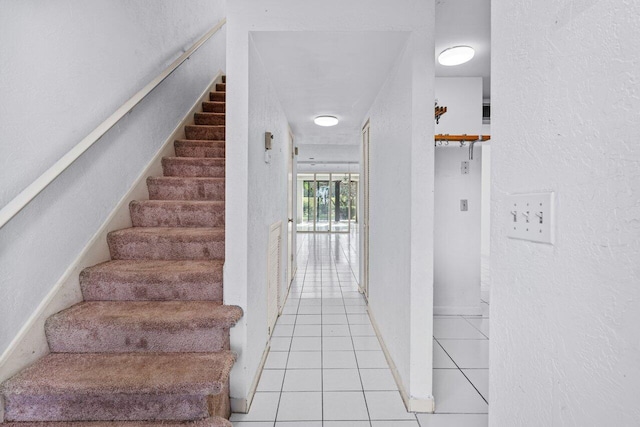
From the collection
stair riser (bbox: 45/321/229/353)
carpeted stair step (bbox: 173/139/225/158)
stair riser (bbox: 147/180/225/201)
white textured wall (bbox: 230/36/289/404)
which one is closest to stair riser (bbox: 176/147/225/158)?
carpeted stair step (bbox: 173/139/225/158)

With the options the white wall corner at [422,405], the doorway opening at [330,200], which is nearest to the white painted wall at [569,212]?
the white wall corner at [422,405]

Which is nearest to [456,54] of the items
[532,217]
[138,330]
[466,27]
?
[466,27]

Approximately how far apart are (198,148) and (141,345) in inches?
82.7

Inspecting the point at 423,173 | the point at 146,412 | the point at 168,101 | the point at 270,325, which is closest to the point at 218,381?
the point at 146,412

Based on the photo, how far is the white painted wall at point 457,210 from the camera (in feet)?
11.2

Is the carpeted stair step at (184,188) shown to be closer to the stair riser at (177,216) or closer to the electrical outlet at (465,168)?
the stair riser at (177,216)

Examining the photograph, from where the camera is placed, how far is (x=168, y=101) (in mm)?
3191

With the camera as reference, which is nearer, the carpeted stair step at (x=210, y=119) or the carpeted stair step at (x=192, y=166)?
the carpeted stair step at (x=192, y=166)

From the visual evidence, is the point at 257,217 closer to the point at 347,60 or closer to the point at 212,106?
the point at 347,60

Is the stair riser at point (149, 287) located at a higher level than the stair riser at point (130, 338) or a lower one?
higher

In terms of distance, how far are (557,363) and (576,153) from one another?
0.43m

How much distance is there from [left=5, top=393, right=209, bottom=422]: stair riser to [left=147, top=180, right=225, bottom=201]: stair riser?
1624 millimetres

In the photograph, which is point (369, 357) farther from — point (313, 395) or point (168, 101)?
point (168, 101)

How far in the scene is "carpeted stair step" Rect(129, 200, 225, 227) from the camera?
2520 mm
